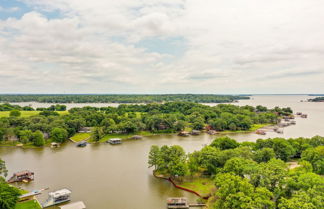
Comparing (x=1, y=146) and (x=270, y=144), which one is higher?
(x=270, y=144)

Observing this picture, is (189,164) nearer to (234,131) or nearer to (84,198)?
(84,198)

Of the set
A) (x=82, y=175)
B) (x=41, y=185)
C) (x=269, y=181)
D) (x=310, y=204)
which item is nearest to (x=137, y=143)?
(x=82, y=175)

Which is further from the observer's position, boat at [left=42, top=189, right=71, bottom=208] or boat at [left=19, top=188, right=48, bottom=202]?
boat at [left=19, top=188, right=48, bottom=202]

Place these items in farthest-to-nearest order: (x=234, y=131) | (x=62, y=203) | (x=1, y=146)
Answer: (x=234, y=131) → (x=1, y=146) → (x=62, y=203)

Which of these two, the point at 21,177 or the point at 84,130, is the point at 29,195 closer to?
the point at 21,177

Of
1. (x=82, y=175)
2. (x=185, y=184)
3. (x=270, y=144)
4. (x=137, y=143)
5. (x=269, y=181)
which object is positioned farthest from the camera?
(x=137, y=143)

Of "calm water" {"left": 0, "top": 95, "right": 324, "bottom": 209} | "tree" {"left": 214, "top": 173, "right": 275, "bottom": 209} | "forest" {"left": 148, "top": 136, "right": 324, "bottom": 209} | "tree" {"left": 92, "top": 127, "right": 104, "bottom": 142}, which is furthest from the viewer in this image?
"tree" {"left": 92, "top": 127, "right": 104, "bottom": 142}

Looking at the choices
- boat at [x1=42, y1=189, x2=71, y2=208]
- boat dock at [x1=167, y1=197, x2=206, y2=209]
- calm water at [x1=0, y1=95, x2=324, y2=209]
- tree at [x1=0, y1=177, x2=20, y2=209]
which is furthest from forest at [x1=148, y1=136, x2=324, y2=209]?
tree at [x1=0, y1=177, x2=20, y2=209]

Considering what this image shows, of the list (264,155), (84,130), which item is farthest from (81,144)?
(264,155)

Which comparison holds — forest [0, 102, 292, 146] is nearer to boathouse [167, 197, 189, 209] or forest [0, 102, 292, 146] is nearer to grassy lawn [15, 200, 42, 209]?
grassy lawn [15, 200, 42, 209]
